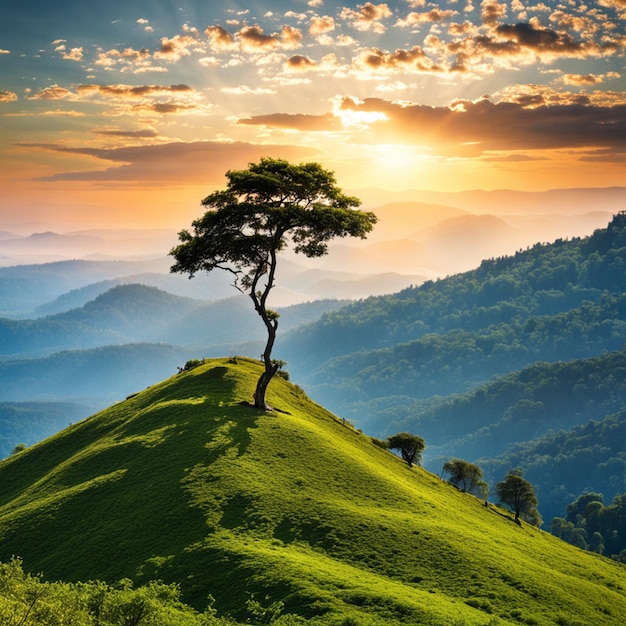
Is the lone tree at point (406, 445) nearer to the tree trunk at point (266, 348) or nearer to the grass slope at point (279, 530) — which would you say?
the grass slope at point (279, 530)

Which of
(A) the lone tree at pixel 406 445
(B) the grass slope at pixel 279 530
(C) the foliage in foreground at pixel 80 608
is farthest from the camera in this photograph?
(A) the lone tree at pixel 406 445

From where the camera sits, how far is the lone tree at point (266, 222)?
249 feet

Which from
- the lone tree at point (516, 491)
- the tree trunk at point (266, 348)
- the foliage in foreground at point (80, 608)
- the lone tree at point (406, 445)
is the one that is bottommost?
the foliage in foreground at point (80, 608)

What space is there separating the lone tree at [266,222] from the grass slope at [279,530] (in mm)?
12823

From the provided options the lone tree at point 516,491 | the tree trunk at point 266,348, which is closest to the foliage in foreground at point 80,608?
the tree trunk at point 266,348

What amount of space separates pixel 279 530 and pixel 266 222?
3876 cm

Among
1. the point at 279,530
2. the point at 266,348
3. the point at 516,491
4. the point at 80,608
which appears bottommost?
the point at 80,608

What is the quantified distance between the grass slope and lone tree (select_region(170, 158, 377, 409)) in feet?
42.1

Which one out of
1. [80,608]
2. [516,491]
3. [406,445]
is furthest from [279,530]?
[516,491]

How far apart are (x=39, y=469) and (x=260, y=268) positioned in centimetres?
3704

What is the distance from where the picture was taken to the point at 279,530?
51375mm

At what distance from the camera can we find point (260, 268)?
78.3m

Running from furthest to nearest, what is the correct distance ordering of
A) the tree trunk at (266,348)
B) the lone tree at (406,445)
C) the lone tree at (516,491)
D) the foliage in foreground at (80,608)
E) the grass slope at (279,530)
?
1. the lone tree at (516,491)
2. the lone tree at (406,445)
3. the tree trunk at (266,348)
4. the grass slope at (279,530)
5. the foliage in foreground at (80,608)

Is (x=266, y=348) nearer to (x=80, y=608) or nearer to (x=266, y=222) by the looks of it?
(x=266, y=222)
